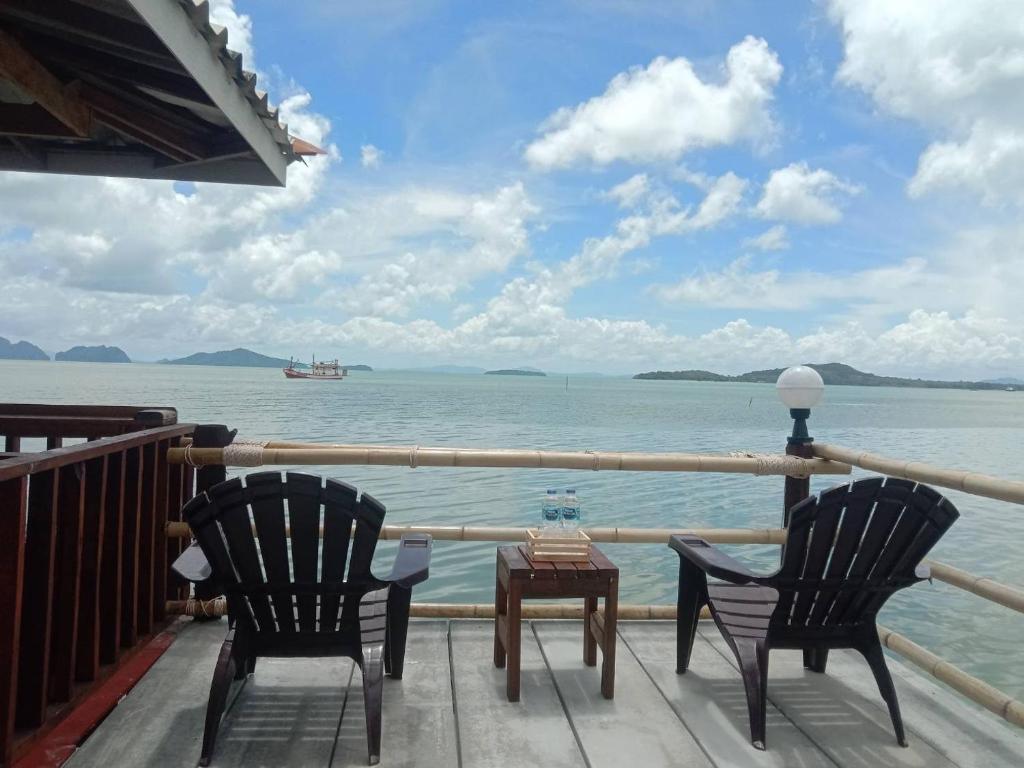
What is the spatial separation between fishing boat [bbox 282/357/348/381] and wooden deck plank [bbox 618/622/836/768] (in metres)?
108

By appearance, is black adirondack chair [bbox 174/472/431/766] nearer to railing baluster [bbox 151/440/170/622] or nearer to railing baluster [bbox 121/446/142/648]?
railing baluster [bbox 121/446/142/648]

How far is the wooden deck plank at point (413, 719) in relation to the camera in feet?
7.41

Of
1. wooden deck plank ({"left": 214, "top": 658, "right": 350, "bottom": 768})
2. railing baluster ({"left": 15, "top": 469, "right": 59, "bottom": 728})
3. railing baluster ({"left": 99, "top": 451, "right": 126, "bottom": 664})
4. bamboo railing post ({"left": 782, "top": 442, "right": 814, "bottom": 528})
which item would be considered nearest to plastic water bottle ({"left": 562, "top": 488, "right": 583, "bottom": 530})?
wooden deck plank ({"left": 214, "top": 658, "right": 350, "bottom": 768})

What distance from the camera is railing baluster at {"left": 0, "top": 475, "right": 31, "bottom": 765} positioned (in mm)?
1949

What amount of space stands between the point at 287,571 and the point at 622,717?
1.27 metres

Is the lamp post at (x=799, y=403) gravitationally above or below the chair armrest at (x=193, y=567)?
above

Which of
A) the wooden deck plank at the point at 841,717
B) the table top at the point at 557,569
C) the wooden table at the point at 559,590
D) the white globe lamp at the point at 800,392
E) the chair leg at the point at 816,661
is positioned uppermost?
the white globe lamp at the point at 800,392

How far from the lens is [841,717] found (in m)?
2.61

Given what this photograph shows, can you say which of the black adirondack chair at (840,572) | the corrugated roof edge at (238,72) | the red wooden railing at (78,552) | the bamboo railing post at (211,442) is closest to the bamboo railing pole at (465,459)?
the bamboo railing post at (211,442)

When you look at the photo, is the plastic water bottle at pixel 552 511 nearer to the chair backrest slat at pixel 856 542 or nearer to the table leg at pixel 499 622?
the table leg at pixel 499 622

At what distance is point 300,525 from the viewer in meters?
2.32

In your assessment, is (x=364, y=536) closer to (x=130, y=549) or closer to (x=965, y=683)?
(x=130, y=549)

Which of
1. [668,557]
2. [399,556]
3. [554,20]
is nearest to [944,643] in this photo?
[668,557]

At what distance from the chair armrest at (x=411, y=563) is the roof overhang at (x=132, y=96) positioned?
1870 mm
